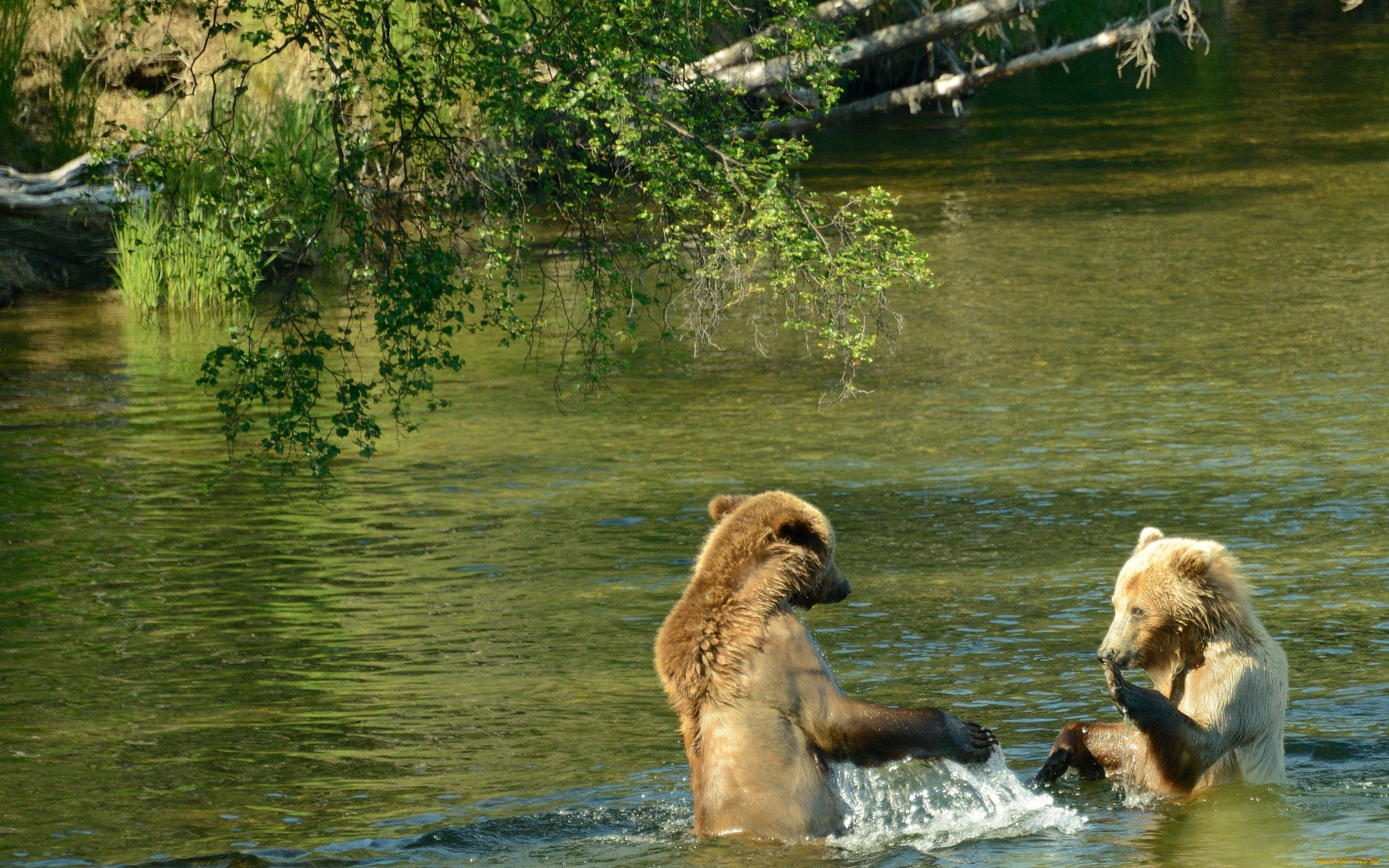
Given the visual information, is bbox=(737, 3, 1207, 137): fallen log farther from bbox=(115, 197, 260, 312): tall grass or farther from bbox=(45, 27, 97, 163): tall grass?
bbox=(45, 27, 97, 163): tall grass

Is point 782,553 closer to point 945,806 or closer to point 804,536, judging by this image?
point 804,536

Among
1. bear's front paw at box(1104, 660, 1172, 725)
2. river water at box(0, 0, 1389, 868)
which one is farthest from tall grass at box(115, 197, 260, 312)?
bear's front paw at box(1104, 660, 1172, 725)

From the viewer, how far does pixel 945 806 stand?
21.2ft

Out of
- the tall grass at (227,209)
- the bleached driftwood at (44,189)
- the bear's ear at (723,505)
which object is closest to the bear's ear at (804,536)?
the bear's ear at (723,505)

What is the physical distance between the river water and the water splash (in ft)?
0.06

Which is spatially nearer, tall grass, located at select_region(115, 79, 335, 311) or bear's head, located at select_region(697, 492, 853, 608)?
bear's head, located at select_region(697, 492, 853, 608)

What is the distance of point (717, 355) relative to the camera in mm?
17266

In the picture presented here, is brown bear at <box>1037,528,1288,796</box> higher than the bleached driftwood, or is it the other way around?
the bleached driftwood

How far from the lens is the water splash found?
6.18 metres

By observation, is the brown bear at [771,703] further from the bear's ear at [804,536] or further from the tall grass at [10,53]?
the tall grass at [10,53]

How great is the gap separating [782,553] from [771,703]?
0.48 meters

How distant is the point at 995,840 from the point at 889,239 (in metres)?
5.03

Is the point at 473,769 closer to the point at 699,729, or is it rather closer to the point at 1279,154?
the point at 699,729

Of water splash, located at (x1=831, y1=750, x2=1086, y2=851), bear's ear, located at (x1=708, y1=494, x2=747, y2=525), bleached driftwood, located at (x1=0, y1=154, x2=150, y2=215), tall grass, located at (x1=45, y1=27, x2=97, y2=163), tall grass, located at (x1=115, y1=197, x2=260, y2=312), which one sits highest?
tall grass, located at (x1=45, y1=27, x2=97, y2=163)
